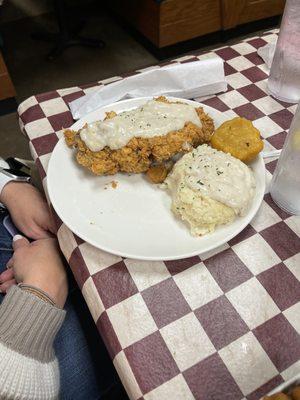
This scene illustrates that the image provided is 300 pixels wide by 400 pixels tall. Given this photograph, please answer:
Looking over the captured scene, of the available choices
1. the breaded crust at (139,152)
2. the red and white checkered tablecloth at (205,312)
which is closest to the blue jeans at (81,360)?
the red and white checkered tablecloth at (205,312)

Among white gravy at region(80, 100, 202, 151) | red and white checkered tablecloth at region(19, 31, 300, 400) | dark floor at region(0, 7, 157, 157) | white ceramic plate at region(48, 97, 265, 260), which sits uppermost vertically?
white gravy at region(80, 100, 202, 151)

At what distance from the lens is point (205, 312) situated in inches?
26.7

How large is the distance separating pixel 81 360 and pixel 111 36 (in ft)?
10.1

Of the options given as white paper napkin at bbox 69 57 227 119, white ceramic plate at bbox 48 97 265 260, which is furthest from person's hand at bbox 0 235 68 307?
white paper napkin at bbox 69 57 227 119

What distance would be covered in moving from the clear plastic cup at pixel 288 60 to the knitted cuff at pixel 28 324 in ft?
2.95

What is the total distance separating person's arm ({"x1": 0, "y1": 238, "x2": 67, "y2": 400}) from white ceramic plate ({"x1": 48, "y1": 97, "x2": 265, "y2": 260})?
176mm

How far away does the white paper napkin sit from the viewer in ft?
3.61

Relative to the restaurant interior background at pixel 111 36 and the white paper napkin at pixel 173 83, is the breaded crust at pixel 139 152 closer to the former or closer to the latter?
the white paper napkin at pixel 173 83

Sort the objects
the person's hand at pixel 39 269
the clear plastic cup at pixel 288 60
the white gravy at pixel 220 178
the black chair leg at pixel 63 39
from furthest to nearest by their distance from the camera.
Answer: the black chair leg at pixel 63 39
the clear plastic cup at pixel 288 60
the person's hand at pixel 39 269
the white gravy at pixel 220 178

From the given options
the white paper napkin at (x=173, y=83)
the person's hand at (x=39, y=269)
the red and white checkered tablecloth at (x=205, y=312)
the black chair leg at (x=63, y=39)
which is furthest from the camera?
the black chair leg at (x=63, y=39)

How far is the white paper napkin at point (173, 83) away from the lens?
110 cm

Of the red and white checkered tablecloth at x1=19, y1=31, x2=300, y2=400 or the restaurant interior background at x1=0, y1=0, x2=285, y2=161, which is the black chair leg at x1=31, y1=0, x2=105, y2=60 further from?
the red and white checkered tablecloth at x1=19, y1=31, x2=300, y2=400

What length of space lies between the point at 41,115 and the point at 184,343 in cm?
79

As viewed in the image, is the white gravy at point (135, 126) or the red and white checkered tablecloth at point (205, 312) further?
the white gravy at point (135, 126)
